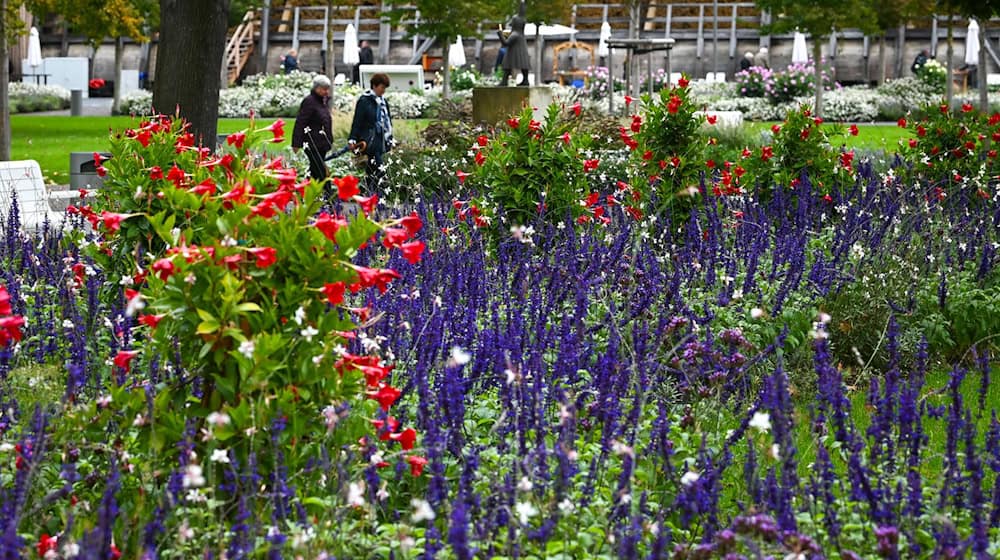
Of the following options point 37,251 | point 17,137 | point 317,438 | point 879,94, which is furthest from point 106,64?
point 317,438

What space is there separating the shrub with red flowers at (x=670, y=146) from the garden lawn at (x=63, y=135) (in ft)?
22.0

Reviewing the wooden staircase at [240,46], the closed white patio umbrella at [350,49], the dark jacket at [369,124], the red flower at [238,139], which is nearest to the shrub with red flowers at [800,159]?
the dark jacket at [369,124]

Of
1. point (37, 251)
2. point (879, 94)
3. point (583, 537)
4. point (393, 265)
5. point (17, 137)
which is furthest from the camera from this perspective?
point (879, 94)

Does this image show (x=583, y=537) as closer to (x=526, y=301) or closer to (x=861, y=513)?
(x=861, y=513)

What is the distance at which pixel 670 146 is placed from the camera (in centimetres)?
949

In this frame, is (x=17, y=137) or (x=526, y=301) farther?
(x=17, y=137)

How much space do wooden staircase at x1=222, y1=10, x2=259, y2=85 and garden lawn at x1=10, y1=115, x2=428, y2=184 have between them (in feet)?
41.4

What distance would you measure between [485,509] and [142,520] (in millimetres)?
836

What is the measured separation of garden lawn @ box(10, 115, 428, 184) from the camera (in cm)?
1842

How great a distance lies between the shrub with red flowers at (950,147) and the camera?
35.9 ft

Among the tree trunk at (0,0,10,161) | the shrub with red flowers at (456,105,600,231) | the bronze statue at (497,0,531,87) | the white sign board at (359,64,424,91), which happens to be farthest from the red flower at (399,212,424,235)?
the white sign board at (359,64,424,91)

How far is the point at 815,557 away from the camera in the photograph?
2928 millimetres

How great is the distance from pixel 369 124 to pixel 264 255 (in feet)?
34.6

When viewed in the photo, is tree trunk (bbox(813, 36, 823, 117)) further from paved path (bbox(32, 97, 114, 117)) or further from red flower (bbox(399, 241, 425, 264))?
red flower (bbox(399, 241, 425, 264))
